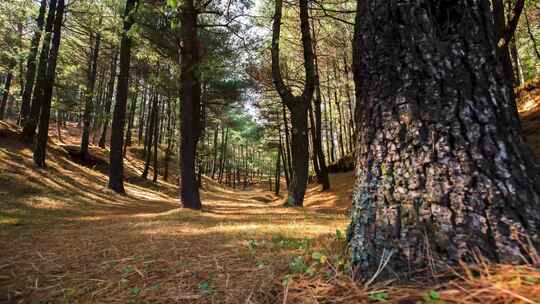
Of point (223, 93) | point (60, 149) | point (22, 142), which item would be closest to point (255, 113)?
point (223, 93)

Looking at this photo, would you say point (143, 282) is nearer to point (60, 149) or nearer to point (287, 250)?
point (287, 250)

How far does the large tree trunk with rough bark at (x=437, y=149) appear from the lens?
1.44 metres

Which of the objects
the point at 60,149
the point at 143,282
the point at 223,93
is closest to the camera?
the point at 143,282

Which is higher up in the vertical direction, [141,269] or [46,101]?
[46,101]

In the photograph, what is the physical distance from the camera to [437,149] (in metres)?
1.58

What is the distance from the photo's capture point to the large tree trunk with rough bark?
4.71ft

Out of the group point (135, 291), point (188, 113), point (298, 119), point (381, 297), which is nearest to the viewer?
point (381, 297)

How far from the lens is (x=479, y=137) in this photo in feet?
5.06

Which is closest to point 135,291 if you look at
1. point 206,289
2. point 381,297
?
point 206,289

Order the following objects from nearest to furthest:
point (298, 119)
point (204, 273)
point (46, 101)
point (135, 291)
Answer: point (135, 291), point (204, 273), point (298, 119), point (46, 101)

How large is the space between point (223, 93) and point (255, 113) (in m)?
6.40

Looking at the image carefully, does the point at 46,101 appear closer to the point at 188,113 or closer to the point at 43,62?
the point at 43,62

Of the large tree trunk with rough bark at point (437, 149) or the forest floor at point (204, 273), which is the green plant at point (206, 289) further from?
the large tree trunk with rough bark at point (437, 149)

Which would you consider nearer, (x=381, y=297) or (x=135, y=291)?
(x=381, y=297)
